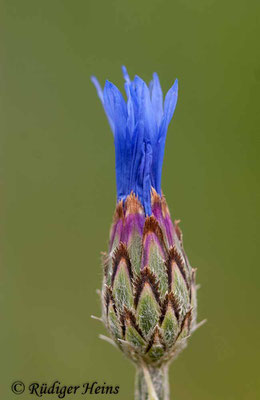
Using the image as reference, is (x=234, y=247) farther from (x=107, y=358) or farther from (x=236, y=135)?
(x=107, y=358)

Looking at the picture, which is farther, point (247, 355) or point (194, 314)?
point (247, 355)

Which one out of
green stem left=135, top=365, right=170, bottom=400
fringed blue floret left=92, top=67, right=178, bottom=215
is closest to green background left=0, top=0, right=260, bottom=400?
green stem left=135, top=365, right=170, bottom=400

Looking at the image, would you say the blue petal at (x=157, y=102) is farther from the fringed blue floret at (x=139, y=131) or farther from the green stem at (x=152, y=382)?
the green stem at (x=152, y=382)

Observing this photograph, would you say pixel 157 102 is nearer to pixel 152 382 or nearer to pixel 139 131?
pixel 139 131

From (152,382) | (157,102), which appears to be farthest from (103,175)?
(152,382)

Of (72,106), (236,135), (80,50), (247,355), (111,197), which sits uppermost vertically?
(80,50)

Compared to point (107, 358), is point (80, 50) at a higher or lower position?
higher

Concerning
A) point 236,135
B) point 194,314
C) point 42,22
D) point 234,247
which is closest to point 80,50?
point 42,22

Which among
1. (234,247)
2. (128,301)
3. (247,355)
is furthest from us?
(234,247)
